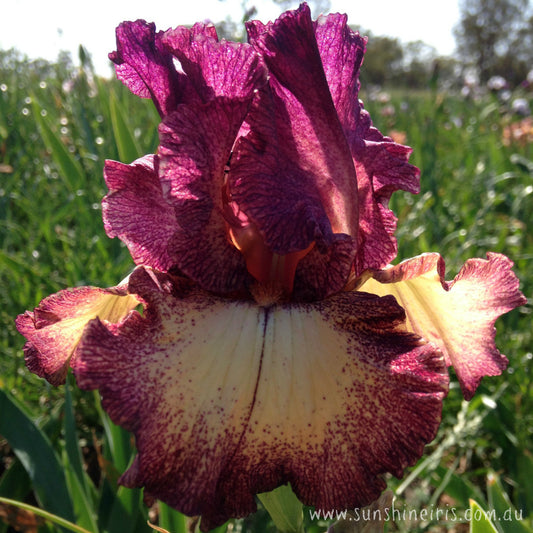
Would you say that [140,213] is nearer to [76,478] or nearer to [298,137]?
[298,137]

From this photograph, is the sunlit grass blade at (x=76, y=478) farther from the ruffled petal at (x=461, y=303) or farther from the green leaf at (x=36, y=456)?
the ruffled petal at (x=461, y=303)

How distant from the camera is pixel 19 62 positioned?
291 centimetres

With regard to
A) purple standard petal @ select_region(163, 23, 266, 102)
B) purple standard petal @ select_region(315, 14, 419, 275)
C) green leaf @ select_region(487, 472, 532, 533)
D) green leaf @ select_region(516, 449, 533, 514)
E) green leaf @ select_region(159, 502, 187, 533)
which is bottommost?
green leaf @ select_region(516, 449, 533, 514)

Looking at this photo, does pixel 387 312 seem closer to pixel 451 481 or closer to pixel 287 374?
pixel 287 374

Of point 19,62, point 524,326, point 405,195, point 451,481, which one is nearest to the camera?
point 451,481

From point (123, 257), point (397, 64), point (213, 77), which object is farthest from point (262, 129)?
point (397, 64)

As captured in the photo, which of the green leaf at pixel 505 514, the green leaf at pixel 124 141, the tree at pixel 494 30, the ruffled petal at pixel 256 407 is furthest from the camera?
the tree at pixel 494 30

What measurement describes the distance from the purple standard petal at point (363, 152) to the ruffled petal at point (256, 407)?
168 mm

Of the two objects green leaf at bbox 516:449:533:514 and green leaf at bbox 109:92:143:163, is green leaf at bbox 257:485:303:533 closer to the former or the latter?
green leaf at bbox 516:449:533:514

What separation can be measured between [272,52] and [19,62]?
290 cm

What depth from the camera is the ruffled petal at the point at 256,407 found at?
1.54ft

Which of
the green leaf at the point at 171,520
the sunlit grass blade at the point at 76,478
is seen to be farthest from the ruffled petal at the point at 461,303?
the sunlit grass blade at the point at 76,478

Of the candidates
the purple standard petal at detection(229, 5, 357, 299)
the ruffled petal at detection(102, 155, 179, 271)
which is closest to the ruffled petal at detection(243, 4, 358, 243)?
the purple standard petal at detection(229, 5, 357, 299)

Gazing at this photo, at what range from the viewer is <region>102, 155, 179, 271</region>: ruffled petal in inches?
24.3
